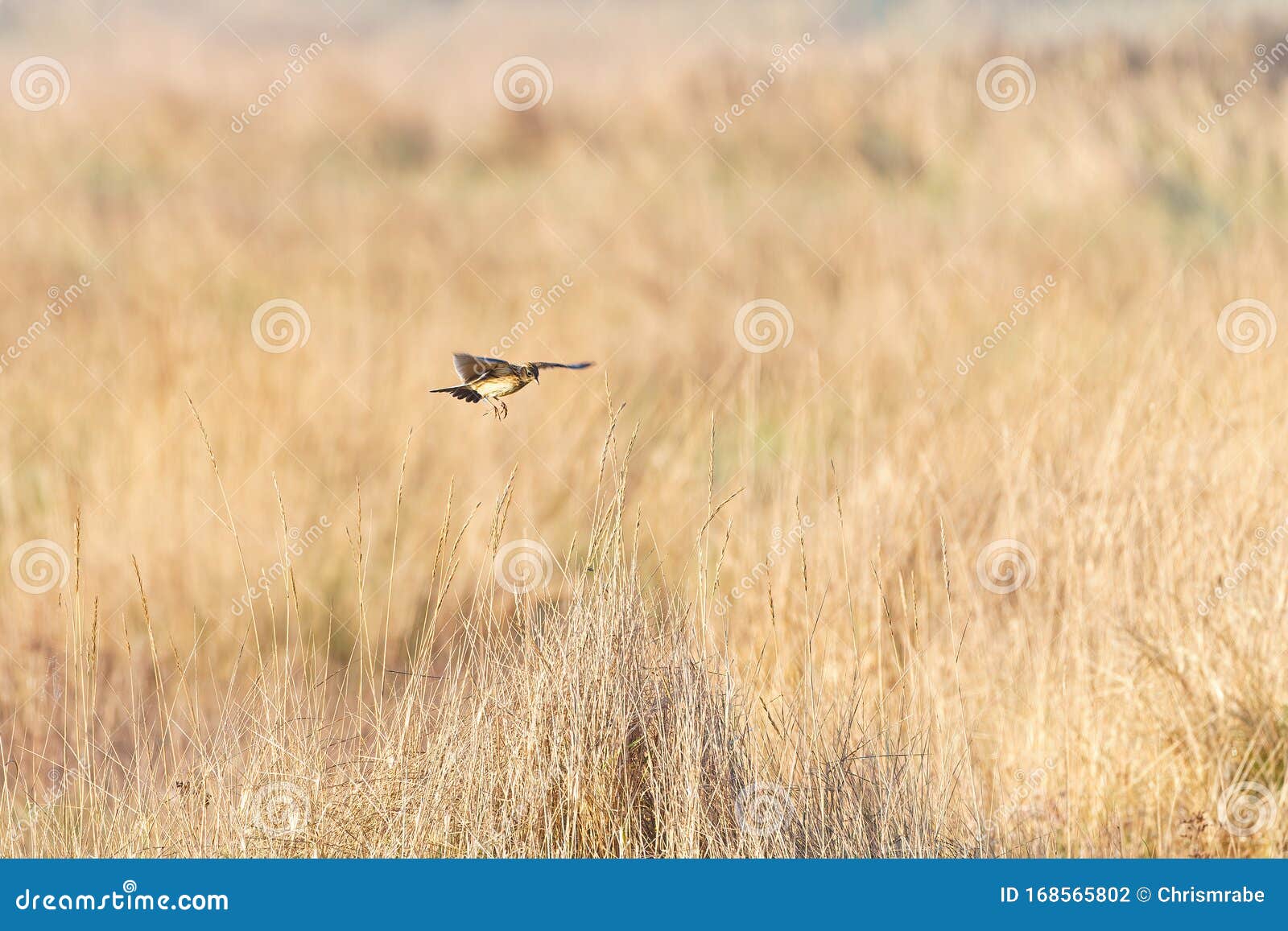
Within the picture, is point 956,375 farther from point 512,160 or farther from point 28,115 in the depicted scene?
point 28,115

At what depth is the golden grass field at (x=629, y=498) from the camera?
2957 millimetres

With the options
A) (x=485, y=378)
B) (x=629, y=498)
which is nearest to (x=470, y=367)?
(x=485, y=378)

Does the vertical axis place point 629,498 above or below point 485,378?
above

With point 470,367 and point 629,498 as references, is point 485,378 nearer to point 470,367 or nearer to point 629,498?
point 470,367

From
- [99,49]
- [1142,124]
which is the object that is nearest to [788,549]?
[1142,124]

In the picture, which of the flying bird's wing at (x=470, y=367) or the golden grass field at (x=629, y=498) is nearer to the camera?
the flying bird's wing at (x=470, y=367)

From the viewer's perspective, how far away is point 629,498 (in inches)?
246

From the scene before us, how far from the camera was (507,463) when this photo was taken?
680 cm

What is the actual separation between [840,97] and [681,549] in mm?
13509

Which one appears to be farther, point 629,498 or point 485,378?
point 629,498

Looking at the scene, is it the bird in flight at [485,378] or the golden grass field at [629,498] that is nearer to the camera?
the bird in flight at [485,378]

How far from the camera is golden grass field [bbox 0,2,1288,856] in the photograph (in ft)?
9.70

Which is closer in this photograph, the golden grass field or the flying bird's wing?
the flying bird's wing

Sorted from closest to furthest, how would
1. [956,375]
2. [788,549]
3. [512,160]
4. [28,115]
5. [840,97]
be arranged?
1. [788,549]
2. [956,375]
3. [28,115]
4. [512,160]
5. [840,97]
